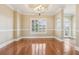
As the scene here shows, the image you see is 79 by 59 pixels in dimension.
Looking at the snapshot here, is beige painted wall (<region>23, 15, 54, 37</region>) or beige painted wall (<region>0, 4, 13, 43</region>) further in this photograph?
beige painted wall (<region>0, 4, 13, 43</region>)

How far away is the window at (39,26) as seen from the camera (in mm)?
4086

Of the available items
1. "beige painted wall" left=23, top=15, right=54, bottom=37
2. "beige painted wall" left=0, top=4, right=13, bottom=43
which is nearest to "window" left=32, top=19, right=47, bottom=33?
"beige painted wall" left=23, top=15, right=54, bottom=37

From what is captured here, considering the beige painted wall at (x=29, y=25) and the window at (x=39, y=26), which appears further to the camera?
the window at (x=39, y=26)

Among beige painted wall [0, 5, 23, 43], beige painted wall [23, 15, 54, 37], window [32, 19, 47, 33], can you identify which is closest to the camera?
beige painted wall [23, 15, 54, 37]

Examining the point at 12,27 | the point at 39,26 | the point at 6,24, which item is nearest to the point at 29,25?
the point at 39,26

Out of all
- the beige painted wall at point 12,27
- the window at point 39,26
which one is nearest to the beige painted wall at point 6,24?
the beige painted wall at point 12,27

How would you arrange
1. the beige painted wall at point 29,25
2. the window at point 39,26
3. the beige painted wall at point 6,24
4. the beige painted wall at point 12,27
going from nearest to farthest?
the beige painted wall at point 29,25, the window at point 39,26, the beige painted wall at point 12,27, the beige painted wall at point 6,24

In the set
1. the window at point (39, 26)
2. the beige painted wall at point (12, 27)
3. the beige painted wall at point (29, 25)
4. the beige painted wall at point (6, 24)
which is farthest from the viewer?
the beige painted wall at point (6, 24)

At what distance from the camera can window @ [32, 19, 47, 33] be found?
13.4 ft

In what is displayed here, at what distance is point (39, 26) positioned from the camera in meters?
4.12

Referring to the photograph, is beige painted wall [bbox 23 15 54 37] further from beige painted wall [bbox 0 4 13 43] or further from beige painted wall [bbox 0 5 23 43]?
beige painted wall [bbox 0 4 13 43]

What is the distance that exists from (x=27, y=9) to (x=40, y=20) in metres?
0.79

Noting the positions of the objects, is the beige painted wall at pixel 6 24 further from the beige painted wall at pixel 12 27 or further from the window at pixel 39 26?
the window at pixel 39 26
